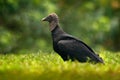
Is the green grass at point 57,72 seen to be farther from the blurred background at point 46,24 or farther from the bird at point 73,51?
the blurred background at point 46,24

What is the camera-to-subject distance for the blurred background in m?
27.8

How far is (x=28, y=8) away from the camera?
28672mm

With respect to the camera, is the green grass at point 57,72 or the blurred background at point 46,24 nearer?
the green grass at point 57,72

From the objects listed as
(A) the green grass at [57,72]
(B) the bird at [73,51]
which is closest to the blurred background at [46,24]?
(B) the bird at [73,51]

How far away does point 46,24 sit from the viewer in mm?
28906

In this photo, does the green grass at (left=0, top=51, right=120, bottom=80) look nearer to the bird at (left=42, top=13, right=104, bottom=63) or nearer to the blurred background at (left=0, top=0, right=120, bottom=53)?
the bird at (left=42, top=13, right=104, bottom=63)

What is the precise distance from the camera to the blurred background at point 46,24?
2781cm

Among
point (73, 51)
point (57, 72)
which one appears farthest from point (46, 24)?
point (57, 72)

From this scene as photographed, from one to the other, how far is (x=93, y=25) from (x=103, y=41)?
241cm

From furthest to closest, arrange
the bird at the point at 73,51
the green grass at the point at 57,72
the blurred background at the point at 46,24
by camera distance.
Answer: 1. the blurred background at the point at 46,24
2. the bird at the point at 73,51
3. the green grass at the point at 57,72

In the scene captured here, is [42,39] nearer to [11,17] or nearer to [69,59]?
[11,17]

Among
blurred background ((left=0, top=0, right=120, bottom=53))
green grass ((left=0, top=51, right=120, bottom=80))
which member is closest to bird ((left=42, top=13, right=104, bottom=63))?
green grass ((left=0, top=51, right=120, bottom=80))

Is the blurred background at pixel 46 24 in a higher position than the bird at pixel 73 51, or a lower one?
higher

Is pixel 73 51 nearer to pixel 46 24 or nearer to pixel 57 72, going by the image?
pixel 57 72
